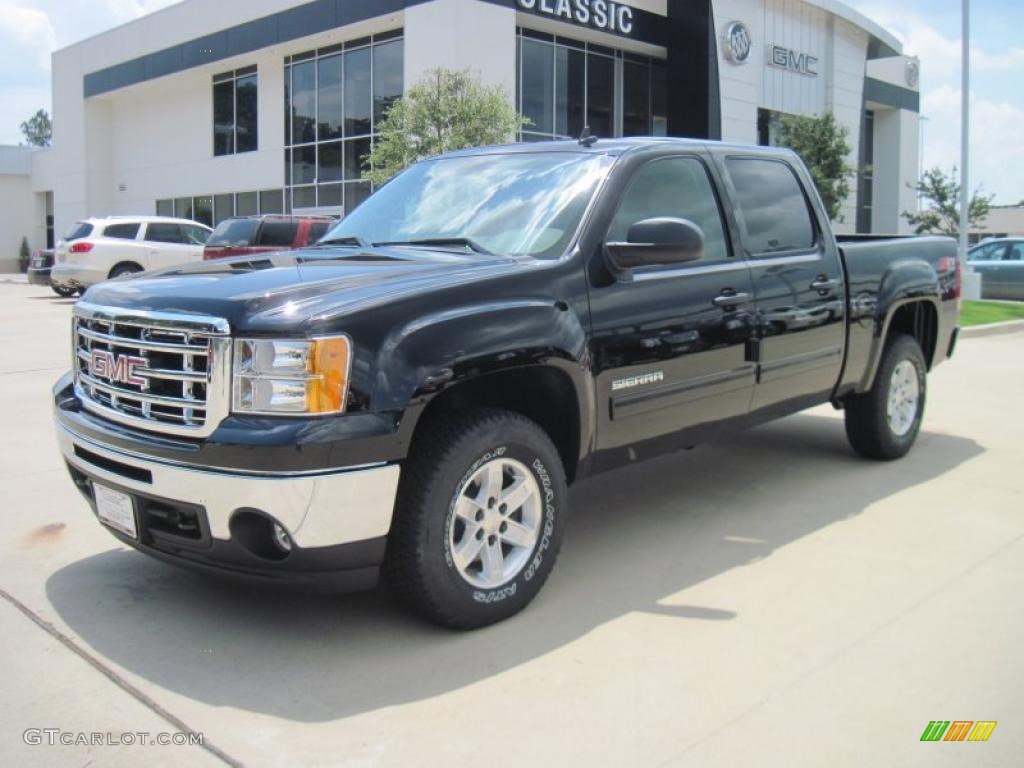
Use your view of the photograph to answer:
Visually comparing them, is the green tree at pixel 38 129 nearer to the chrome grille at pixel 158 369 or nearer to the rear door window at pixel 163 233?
the rear door window at pixel 163 233

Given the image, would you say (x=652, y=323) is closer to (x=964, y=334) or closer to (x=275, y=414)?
(x=275, y=414)

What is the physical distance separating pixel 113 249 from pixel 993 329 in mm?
17070

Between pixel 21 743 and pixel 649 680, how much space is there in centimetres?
202

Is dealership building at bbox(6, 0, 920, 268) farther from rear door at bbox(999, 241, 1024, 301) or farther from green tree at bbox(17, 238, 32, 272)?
rear door at bbox(999, 241, 1024, 301)

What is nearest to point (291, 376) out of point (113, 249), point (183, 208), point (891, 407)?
point (891, 407)

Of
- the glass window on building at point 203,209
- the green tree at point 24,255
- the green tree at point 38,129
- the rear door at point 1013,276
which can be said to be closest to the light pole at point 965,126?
the rear door at point 1013,276

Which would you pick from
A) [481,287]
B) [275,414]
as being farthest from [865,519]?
[275,414]

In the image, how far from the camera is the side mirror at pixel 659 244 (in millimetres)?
3996

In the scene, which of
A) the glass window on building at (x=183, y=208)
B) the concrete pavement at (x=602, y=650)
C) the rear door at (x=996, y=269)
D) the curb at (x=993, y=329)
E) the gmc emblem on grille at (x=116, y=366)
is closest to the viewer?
the concrete pavement at (x=602, y=650)

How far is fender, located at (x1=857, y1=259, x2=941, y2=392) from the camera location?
235 inches

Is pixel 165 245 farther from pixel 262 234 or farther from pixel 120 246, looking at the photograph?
pixel 262 234

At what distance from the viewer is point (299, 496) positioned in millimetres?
3139

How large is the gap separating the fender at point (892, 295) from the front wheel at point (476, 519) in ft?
9.82

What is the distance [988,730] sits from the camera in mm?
3039
